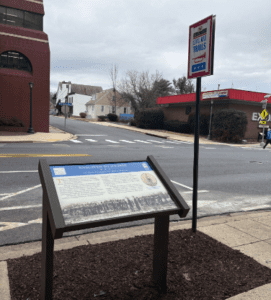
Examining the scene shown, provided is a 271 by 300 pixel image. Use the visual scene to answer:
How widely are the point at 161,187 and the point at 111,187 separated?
0.50m

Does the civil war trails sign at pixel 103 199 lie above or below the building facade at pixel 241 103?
below

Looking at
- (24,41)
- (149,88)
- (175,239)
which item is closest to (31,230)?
(175,239)

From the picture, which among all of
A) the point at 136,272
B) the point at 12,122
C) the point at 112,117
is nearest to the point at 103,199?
the point at 136,272

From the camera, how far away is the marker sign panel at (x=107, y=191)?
234 cm

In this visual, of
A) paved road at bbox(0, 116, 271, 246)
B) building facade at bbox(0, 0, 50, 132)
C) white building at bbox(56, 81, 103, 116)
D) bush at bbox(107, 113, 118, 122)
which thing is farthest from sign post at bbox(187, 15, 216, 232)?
white building at bbox(56, 81, 103, 116)

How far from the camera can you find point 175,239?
391 cm

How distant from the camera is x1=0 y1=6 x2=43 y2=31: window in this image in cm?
2436

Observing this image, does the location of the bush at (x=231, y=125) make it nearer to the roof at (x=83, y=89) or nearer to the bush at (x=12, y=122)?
the bush at (x=12, y=122)

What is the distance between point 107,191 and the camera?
8.32 ft

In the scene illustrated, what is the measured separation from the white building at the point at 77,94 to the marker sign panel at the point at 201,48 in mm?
70438

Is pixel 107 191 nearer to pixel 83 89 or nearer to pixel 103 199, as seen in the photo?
pixel 103 199

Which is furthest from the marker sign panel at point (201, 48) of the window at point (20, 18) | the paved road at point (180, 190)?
the window at point (20, 18)

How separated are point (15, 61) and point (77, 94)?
169 ft

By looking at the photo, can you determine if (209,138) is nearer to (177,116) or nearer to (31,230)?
(177,116)
